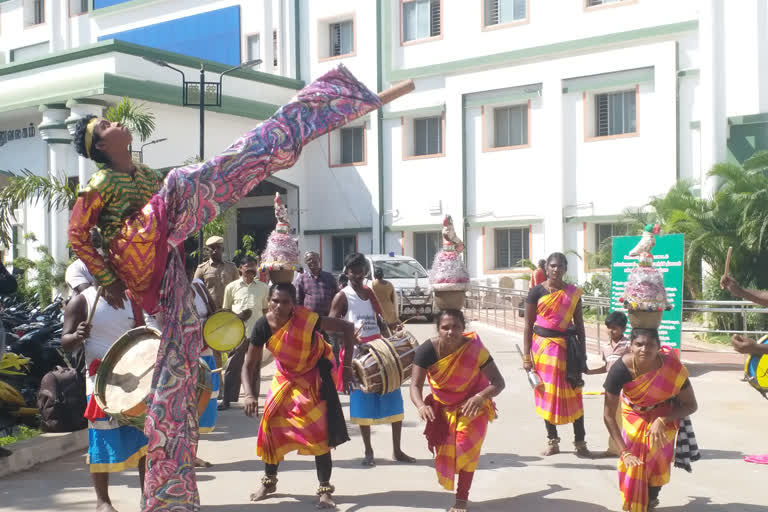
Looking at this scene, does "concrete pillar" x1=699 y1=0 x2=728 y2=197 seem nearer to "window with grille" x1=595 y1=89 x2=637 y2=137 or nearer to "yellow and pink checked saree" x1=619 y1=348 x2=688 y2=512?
"window with grille" x1=595 y1=89 x2=637 y2=137

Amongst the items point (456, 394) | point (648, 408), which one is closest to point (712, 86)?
point (648, 408)

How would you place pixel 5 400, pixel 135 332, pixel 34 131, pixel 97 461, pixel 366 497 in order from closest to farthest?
pixel 135 332 → pixel 97 461 → pixel 366 497 → pixel 5 400 → pixel 34 131

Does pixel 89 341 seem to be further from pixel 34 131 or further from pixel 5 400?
pixel 34 131

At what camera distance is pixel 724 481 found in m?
6.78

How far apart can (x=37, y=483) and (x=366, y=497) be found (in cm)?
252

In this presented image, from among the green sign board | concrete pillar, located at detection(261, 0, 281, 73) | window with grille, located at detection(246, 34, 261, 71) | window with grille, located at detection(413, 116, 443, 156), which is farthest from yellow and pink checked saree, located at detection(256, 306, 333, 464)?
window with grille, located at detection(246, 34, 261, 71)

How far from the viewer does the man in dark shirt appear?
9.62 metres

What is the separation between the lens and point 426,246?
29172mm

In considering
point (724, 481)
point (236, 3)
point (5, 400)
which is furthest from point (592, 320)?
→ point (236, 3)

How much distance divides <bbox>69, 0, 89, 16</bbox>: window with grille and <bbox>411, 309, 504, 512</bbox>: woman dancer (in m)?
34.1

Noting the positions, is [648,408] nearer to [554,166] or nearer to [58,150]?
[554,166]

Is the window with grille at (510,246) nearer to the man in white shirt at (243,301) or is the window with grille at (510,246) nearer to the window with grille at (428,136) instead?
the window with grille at (428,136)

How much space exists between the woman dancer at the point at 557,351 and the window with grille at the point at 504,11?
65.5 ft

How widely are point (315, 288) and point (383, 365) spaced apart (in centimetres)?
291
